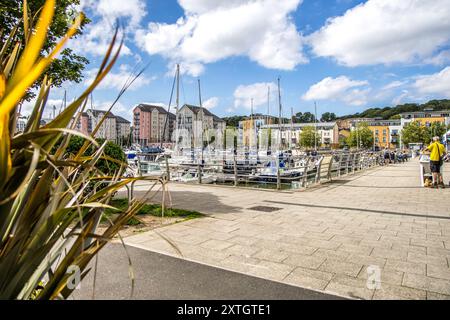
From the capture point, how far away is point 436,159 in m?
11.5

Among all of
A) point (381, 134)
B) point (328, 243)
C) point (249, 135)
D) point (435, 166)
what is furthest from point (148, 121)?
point (328, 243)

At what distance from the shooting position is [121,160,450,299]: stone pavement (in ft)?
11.2

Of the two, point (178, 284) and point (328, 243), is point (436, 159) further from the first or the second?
point (178, 284)

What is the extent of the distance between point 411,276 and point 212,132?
45.9m

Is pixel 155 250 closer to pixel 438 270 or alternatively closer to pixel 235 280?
pixel 235 280

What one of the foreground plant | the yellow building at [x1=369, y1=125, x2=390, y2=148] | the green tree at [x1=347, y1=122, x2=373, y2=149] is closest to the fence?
the foreground plant

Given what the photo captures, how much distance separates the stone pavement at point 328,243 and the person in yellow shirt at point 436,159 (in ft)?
11.1

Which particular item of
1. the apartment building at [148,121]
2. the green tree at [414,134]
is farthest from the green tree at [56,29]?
the apartment building at [148,121]

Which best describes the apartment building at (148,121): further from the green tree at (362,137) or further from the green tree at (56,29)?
the green tree at (56,29)

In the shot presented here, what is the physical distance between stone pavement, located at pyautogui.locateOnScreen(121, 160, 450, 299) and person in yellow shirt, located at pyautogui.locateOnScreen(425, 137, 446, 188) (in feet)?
11.1

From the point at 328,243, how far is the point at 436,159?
9.09 m

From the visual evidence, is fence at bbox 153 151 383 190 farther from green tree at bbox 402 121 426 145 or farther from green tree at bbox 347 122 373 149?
green tree at bbox 347 122 373 149

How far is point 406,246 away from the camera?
4.71 m

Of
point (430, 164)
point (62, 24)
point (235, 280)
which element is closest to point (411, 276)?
point (235, 280)
